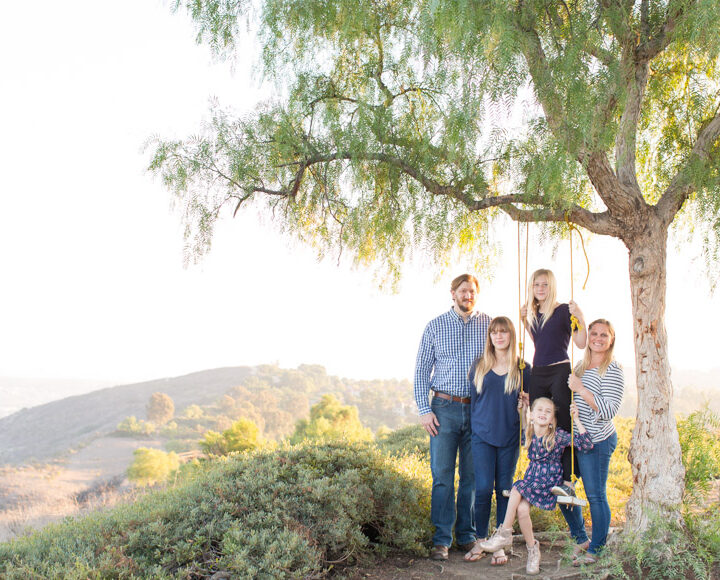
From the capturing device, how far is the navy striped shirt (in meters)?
4.08

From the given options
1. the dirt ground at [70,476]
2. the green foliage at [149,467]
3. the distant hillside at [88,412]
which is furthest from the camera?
the distant hillside at [88,412]

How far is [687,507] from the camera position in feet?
14.5

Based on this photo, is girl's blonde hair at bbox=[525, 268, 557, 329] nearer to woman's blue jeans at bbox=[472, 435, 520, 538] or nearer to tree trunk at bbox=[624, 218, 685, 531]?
tree trunk at bbox=[624, 218, 685, 531]

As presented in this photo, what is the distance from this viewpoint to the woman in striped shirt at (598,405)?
4090mm

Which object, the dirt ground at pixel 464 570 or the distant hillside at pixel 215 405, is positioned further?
the distant hillside at pixel 215 405

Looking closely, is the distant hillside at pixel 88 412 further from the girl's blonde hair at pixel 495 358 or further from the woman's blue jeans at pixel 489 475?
the girl's blonde hair at pixel 495 358

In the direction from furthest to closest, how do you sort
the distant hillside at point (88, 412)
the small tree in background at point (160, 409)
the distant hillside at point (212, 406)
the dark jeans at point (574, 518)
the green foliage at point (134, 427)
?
the distant hillside at point (88, 412)
the small tree in background at point (160, 409)
the distant hillside at point (212, 406)
the green foliage at point (134, 427)
the dark jeans at point (574, 518)

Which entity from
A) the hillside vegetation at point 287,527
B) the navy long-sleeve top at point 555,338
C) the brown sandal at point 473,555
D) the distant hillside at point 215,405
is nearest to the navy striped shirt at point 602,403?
the navy long-sleeve top at point 555,338

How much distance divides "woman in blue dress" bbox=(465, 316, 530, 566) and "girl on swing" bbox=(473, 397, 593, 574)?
192mm

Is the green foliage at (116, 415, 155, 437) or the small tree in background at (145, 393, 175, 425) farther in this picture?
the small tree in background at (145, 393, 175, 425)

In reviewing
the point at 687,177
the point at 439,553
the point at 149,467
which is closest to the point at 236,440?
the point at 439,553

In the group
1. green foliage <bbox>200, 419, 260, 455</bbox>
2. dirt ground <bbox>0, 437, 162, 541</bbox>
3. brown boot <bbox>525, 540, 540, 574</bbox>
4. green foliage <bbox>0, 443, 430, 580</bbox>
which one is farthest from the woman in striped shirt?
dirt ground <bbox>0, 437, 162, 541</bbox>

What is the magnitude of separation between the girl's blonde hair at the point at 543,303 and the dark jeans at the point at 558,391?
0.34 metres

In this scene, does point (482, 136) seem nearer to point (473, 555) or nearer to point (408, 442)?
point (473, 555)
